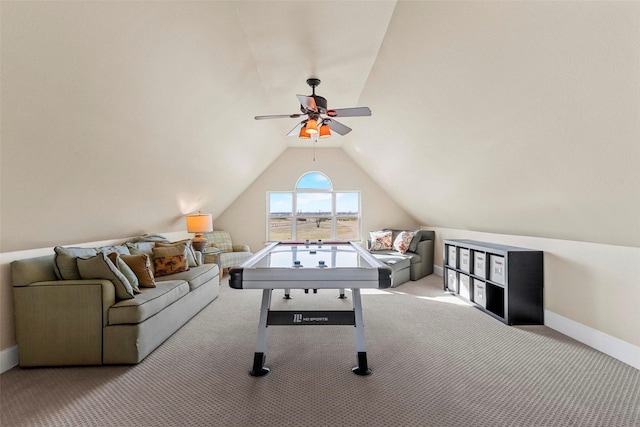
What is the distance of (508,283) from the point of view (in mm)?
3295

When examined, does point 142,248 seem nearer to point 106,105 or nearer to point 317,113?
point 106,105

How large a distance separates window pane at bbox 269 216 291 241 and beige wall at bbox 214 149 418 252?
0.58 feet

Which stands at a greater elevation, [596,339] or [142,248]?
[142,248]

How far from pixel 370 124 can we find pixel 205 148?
2.37 metres

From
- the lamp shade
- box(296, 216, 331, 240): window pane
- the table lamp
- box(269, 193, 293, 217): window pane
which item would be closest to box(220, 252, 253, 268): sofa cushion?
the table lamp

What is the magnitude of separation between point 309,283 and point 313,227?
197 inches

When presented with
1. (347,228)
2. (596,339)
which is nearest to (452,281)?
(596,339)

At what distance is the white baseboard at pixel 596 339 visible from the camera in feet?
7.99

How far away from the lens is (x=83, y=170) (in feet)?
8.45

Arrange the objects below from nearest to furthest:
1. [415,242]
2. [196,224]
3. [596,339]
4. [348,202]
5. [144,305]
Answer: [144,305]
[596,339]
[196,224]
[415,242]
[348,202]

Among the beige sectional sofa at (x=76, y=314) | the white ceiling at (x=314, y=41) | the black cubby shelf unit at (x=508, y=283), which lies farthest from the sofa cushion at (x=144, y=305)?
the black cubby shelf unit at (x=508, y=283)

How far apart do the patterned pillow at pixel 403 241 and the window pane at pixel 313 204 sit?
1.84 m

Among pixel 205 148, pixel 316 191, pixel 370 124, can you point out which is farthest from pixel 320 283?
pixel 316 191

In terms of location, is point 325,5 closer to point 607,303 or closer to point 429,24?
point 429,24
